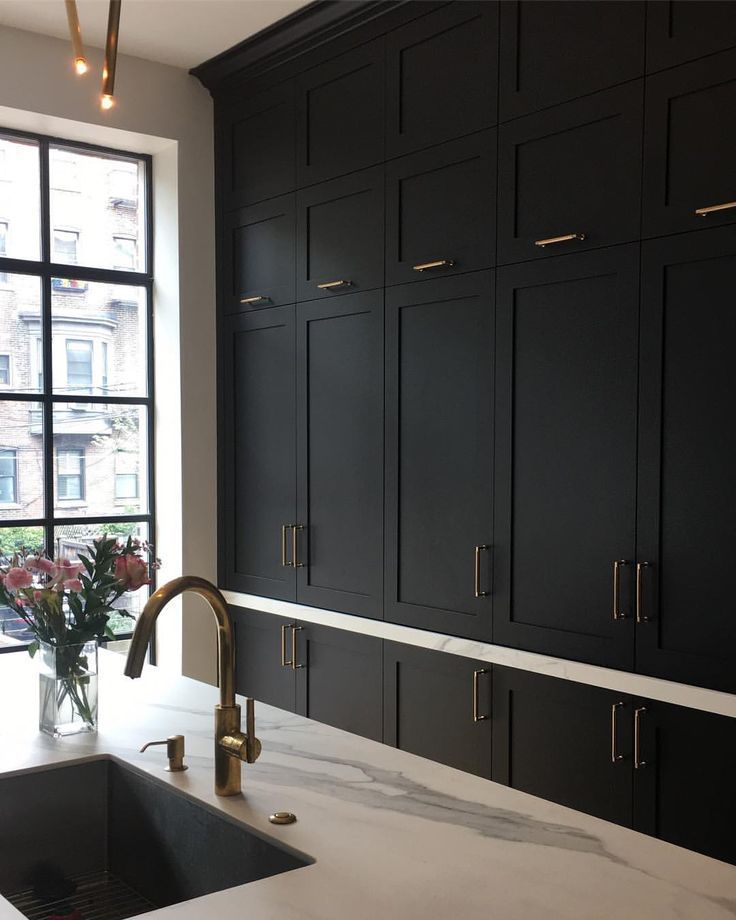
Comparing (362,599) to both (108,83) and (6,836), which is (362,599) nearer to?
(6,836)

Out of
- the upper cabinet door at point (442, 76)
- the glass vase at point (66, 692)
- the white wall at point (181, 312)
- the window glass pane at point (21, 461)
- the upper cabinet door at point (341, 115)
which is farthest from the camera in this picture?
the white wall at point (181, 312)

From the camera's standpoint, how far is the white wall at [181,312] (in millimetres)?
4105

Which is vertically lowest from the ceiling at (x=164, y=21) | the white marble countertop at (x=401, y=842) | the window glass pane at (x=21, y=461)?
the white marble countertop at (x=401, y=842)

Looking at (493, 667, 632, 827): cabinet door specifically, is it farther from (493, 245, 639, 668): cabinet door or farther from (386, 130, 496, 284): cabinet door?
(386, 130, 496, 284): cabinet door

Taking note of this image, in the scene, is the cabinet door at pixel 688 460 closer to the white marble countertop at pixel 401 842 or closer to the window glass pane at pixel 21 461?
the white marble countertop at pixel 401 842

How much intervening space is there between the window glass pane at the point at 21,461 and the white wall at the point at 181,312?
52cm

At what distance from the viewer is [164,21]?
367 centimetres

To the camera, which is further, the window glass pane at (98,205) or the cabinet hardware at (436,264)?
the window glass pane at (98,205)

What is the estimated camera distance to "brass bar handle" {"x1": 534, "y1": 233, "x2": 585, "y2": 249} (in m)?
2.72

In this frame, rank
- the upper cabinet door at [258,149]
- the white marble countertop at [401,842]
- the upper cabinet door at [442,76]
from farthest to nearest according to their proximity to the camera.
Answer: the upper cabinet door at [258,149] < the upper cabinet door at [442,76] < the white marble countertop at [401,842]

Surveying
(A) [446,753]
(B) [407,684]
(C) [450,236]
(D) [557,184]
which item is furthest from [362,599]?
(D) [557,184]

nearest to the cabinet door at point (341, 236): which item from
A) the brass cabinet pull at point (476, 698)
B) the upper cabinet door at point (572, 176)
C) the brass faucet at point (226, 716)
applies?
the upper cabinet door at point (572, 176)

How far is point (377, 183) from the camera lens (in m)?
3.42

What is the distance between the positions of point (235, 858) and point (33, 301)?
10.2 ft
